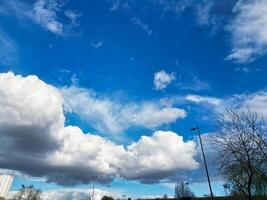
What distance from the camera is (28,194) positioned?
121188 millimetres

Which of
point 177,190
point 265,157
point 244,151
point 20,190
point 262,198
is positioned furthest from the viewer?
point 20,190

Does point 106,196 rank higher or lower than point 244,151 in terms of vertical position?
higher

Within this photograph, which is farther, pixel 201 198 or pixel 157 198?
pixel 157 198

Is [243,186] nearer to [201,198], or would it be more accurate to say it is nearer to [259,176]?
[259,176]

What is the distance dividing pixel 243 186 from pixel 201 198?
184 feet


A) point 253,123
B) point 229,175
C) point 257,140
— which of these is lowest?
point 229,175

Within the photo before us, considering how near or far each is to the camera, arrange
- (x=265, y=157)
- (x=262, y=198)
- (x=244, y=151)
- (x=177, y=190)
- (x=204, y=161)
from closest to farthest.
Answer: (x=265, y=157) → (x=244, y=151) → (x=262, y=198) → (x=204, y=161) → (x=177, y=190)

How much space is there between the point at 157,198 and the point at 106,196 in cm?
1563

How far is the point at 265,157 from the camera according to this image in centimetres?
2288

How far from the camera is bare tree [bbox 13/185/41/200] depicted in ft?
393

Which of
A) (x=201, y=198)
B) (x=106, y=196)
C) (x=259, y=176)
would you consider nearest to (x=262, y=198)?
(x=259, y=176)

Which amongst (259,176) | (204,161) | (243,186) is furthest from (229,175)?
(204,161)

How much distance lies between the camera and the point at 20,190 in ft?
400

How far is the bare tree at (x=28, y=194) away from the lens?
120m
